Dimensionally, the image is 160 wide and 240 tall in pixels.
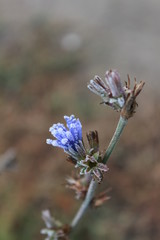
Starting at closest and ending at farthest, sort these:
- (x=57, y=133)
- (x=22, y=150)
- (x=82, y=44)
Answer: (x=57, y=133), (x=22, y=150), (x=82, y=44)

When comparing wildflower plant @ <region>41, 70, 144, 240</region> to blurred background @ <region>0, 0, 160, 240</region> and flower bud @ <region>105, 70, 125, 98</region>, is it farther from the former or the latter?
blurred background @ <region>0, 0, 160, 240</region>

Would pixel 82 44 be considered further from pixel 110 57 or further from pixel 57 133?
pixel 57 133

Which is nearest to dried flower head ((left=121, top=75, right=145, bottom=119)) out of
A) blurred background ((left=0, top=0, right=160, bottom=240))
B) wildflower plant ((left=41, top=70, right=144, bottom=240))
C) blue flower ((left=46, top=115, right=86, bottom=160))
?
wildflower plant ((left=41, top=70, right=144, bottom=240))

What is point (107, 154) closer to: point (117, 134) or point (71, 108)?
point (117, 134)

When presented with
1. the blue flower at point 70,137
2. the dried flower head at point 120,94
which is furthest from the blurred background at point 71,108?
the dried flower head at point 120,94

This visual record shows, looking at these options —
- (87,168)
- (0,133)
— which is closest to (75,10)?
(0,133)

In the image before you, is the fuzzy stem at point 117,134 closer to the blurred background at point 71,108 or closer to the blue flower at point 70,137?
the blue flower at point 70,137

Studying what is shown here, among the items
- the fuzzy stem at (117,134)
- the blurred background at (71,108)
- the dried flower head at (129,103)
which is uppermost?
the blurred background at (71,108)
